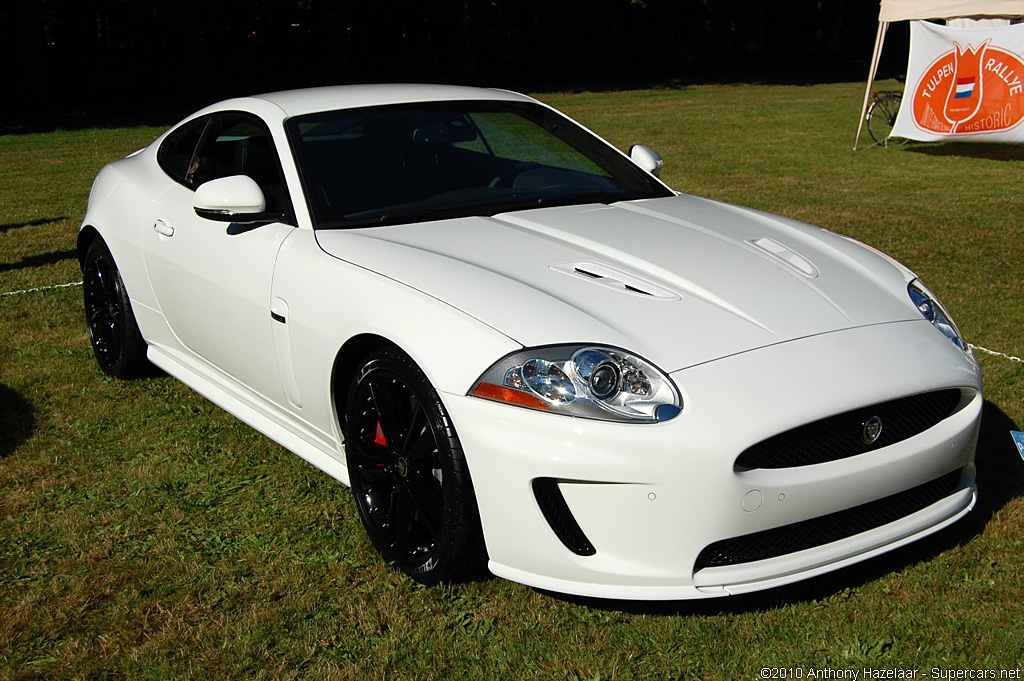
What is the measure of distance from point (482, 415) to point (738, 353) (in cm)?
73

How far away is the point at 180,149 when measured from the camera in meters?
4.97

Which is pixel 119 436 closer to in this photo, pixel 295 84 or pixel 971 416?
pixel 971 416

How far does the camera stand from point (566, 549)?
2830 mm

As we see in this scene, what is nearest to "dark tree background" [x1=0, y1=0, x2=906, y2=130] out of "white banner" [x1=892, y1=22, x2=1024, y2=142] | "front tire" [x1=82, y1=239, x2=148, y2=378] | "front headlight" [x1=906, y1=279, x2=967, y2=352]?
"white banner" [x1=892, y1=22, x2=1024, y2=142]

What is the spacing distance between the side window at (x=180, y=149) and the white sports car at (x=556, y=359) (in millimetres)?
405

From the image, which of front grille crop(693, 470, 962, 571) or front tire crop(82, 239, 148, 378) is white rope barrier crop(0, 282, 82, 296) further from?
front grille crop(693, 470, 962, 571)

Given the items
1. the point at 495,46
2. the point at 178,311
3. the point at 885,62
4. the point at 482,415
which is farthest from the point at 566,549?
the point at 885,62

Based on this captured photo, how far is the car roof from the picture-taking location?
14.2 feet

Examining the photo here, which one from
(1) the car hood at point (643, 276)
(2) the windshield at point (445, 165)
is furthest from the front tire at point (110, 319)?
(1) the car hood at point (643, 276)

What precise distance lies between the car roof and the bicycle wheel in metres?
12.1

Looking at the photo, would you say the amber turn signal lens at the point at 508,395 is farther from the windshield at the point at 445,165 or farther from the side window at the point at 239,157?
the side window at the point at 239,157

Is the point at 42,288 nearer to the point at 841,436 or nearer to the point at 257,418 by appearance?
the point at 257,418


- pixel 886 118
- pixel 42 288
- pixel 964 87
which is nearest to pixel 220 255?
pixel 42 288

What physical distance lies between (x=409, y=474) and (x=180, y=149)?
2.54 m
